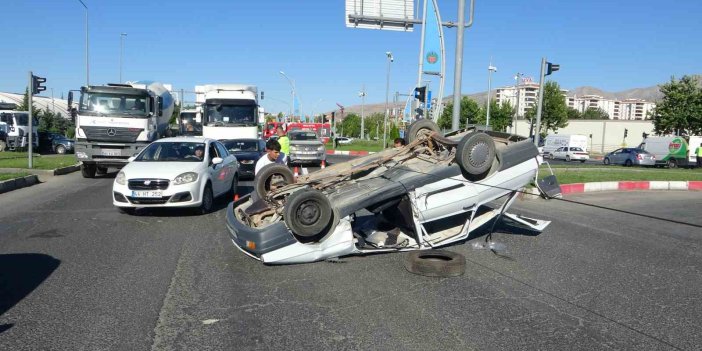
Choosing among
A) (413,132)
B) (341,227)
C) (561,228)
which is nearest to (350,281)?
(341,227)

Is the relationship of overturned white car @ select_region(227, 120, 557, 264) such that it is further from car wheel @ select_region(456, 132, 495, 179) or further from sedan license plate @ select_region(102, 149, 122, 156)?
sedan license plate @ select_region(102, 149, 122, 156)

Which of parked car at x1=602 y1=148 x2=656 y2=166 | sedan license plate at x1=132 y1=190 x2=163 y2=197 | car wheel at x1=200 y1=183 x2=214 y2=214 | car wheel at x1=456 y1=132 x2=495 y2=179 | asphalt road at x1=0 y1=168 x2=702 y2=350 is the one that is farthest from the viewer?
parked car at x1=602 y1=148 x2=656 y2=166

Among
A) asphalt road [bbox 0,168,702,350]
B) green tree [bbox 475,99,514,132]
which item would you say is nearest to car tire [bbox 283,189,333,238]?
asphalt road [bbox 0,168,702,350]

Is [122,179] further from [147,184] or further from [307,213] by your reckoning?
[307,213]

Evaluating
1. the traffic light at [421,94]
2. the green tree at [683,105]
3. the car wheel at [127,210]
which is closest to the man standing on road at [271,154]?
the car wheel at [127,210]

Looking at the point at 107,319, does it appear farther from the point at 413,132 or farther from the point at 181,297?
the point at 413,132

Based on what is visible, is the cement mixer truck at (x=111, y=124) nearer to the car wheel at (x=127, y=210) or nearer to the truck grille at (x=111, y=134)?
the truck grille at (x=111, y=134)

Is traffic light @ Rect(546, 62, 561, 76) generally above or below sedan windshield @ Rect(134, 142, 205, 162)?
above

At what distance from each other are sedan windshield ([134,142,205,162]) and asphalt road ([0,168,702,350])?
2603 millimetres

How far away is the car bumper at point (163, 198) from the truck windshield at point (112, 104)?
28.7ft

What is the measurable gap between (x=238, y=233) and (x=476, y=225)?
3171 millimetres

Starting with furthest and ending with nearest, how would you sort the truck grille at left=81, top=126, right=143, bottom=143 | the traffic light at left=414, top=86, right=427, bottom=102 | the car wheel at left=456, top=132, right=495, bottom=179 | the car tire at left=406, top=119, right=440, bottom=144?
1. the traffic light at left=414, top=86, right=427, bottom=102
2. the truck grille at left=81, top=126, right=143, bottom=143
3. the car tire at left=406, top=119, right=440, bottom=144
4. the car wheel at left=456, top=132, right=495, bottom=179

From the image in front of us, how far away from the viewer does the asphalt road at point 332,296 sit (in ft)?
14.5

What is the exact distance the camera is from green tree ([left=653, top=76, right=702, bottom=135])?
47438 mm
